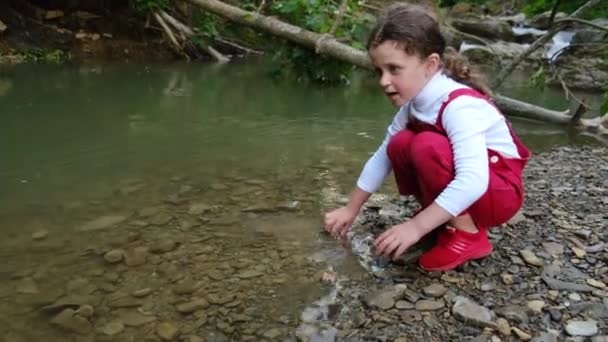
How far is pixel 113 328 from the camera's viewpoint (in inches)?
61.4

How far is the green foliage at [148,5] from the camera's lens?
320 inches

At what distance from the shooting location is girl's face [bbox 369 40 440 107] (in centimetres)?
169

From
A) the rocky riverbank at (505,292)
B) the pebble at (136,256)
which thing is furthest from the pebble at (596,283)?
the pebble at (136,256)

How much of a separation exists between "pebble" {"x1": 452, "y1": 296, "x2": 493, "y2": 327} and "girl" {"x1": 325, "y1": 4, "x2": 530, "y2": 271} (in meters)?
0.21

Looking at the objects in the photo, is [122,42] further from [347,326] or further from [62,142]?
[347,326]

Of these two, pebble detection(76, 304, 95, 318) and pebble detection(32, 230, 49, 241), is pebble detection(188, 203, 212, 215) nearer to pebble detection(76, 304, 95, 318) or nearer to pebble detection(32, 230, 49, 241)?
pebble detection(32, 230, 49, 241)

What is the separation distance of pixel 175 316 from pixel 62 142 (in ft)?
7.62

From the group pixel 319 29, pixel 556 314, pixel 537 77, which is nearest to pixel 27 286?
pixel 556 314

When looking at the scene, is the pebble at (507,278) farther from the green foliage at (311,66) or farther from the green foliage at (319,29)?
the green foliage at (311,66)

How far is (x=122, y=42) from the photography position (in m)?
8.98

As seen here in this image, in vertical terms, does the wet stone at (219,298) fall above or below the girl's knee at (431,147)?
below

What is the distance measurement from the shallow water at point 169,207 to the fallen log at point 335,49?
15 cm

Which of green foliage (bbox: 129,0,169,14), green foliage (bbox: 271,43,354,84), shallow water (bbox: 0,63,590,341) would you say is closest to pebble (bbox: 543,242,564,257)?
shallow water (bbox: 0,63,590,341)

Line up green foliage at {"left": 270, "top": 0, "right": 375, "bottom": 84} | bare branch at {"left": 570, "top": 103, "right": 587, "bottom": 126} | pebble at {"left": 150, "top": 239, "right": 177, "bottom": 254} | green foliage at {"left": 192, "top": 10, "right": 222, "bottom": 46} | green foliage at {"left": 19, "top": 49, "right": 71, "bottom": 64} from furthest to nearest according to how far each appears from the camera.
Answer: green foliage at {"left": 192, "top": 10, "right": 222, "bottom": 46} → green foliage at {"left": 19, "top": 49, "right": 71, "bottom": 64} → green foliage at {"left": 270, "top": 0, "right": 375, "bottom": 84} → bare branch at {"left": 570, "top": 103, "right": 587, "bottom": 126} → pebble at {"left": 150, "top": 239, "right": 177, "bottom": 254}
